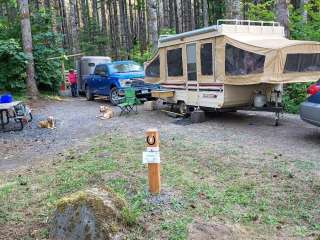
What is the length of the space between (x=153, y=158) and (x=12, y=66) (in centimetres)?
1583

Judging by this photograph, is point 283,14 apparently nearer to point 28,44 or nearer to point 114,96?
point 114,96

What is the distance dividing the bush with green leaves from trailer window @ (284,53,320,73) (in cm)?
1319

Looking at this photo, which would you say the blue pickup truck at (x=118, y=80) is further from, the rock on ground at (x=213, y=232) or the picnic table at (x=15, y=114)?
the rock on ground at (x=213, y=232)

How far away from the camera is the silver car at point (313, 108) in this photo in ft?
26.5

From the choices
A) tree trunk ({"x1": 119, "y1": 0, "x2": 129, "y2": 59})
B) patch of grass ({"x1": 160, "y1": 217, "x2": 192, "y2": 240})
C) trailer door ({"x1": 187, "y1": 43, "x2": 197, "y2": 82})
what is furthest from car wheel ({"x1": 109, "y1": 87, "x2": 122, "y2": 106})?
tree trunk ({"x1": 119, "y1": 0, "x2": 129, "y2": 59})

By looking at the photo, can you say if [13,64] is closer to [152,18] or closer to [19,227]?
[152,18]

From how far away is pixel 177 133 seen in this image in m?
9.95

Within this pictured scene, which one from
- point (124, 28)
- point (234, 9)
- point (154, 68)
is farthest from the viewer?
point (124, 28)

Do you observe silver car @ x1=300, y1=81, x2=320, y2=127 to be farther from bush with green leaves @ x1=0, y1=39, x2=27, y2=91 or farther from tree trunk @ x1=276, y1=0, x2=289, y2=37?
bush with green leaves @ x1=0, y1=39, x2=27, y2=91

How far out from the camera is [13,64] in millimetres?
18938

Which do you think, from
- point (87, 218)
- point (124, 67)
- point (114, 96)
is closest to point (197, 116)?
point (114, 96)

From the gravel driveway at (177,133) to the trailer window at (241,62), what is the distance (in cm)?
147

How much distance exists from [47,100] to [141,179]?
14.9 m

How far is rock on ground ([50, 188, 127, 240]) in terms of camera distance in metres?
4.11
